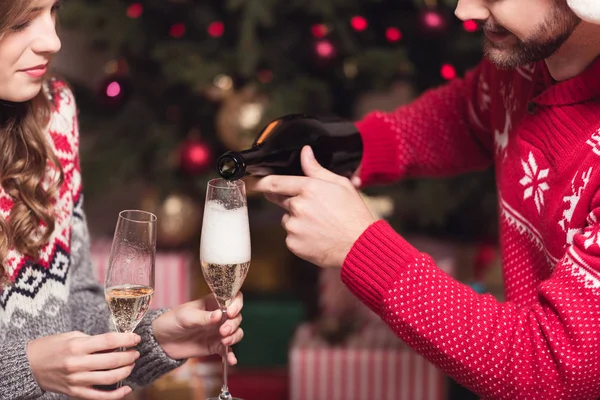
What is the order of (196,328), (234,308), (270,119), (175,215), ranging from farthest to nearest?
(175,215)
(270,119)
(196,328)
(234,308)

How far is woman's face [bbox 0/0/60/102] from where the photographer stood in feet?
4.35

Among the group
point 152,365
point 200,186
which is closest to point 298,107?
point 200,186

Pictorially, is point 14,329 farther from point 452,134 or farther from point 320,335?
point 320,335

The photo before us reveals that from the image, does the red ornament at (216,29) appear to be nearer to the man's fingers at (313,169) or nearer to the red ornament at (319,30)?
the red ornament at (319,30)

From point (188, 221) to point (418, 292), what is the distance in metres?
1.62

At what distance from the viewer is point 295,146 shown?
58.5 inches

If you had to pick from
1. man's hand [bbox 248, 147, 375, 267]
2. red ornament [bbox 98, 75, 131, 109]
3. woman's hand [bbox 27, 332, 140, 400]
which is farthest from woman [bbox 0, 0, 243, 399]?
red ornament [bbox 98, 75, 131, 109]

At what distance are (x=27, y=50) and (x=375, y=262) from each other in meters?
0.67

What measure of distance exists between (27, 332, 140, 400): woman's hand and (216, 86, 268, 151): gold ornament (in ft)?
4.45

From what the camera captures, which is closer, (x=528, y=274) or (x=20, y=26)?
(x=20, y=26)

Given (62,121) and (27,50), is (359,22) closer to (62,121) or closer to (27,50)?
(62,121)

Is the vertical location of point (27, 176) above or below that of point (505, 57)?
below

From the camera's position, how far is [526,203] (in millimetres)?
1444

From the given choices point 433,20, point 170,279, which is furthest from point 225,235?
point 170,279
